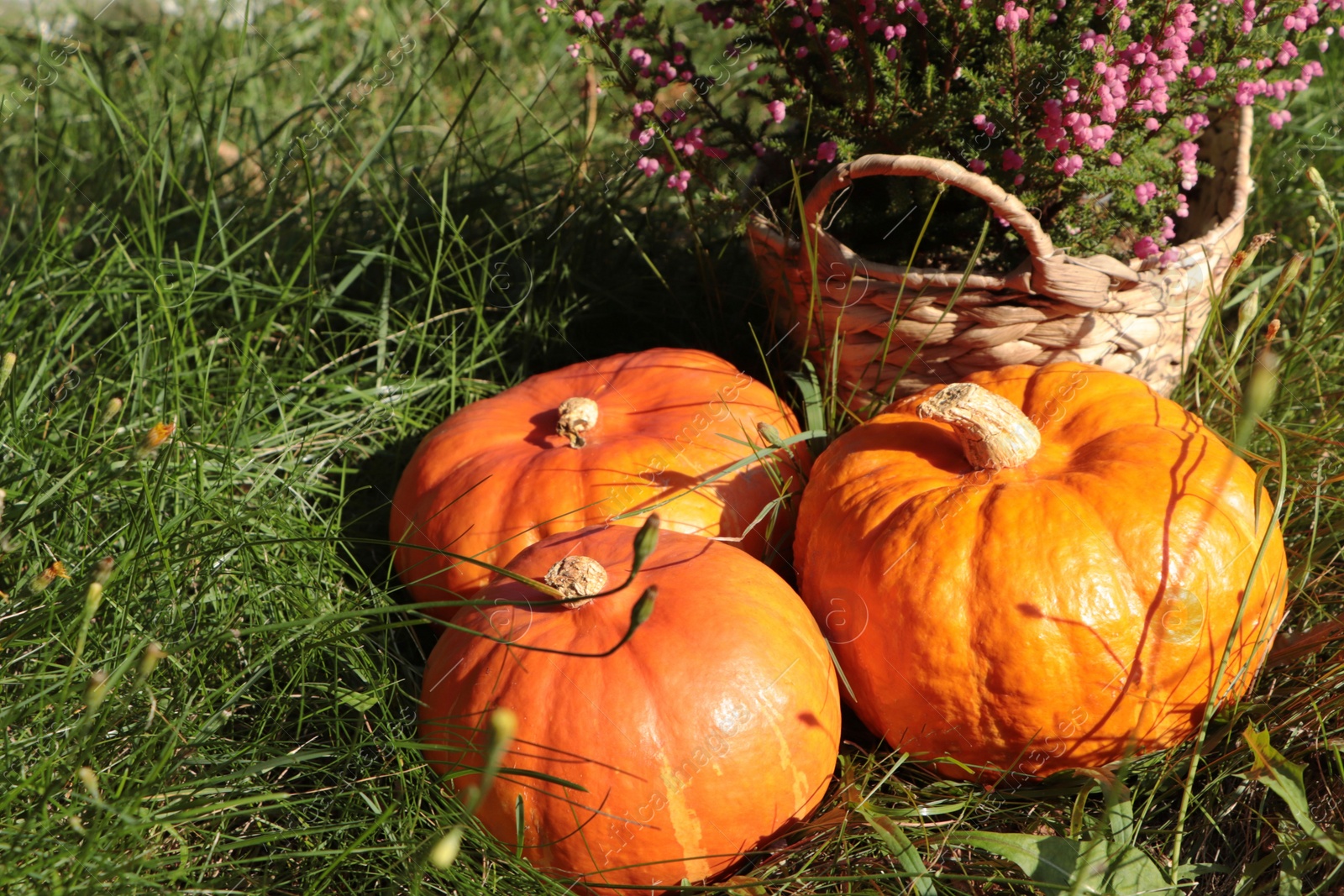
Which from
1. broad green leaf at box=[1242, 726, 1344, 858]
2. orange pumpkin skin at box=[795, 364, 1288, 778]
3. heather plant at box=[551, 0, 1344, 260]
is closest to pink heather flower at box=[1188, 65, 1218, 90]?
heather plant at box=[551, 0, 1344, 260]

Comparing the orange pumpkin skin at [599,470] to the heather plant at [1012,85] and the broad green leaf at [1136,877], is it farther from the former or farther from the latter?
the broad green leaf at [1136,877]

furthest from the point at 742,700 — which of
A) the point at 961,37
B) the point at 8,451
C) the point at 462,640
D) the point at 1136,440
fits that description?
the point at 8,451

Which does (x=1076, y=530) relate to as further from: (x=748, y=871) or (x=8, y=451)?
(x=8, y=451)

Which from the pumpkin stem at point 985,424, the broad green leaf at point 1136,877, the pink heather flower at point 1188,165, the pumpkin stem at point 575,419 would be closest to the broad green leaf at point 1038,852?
the broad green leaf at point 1136,877

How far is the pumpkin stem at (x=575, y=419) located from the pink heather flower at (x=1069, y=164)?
1.00 meters

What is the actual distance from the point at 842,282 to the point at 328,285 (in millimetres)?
1524

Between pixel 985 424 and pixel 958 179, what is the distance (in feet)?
1.42

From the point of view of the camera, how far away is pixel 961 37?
2.04 m

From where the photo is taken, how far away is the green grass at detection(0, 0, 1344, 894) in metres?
1.62

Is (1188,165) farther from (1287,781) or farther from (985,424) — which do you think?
(1287,781)


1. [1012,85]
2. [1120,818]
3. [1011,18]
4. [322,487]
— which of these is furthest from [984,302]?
[322,487]

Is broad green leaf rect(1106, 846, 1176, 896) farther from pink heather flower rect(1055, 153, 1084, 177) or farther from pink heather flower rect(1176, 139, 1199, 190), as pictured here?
pink heather flower rect(1176, 139, 1199, 190)

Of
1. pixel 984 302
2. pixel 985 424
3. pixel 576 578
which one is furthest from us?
pixel 984 302

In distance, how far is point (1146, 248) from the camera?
2.12m
